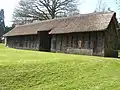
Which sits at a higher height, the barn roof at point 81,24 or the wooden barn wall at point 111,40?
the barn roof at point 81,24

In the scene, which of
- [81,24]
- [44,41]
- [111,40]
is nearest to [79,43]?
[81,24]

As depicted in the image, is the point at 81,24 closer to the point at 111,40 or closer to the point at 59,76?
the point at 111,40

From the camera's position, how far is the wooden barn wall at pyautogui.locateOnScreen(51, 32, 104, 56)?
3088cm

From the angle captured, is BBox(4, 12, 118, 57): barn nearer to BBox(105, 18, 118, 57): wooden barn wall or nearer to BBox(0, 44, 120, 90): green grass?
BBox(105, 18, 118, 57): wooden barn wall

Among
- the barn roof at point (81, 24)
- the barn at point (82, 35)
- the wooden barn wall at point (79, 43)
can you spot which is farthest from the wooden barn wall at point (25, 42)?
the wooden barn wall at point (79, 43)

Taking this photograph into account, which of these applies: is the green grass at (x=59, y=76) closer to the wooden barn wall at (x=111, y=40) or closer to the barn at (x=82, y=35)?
the barn at (x=82, y=35)

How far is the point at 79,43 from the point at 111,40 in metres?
3.90

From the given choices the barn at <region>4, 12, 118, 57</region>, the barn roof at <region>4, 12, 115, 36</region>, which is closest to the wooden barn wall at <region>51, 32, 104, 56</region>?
Answer: the barn at <region>4, 12, 118, 57</region>

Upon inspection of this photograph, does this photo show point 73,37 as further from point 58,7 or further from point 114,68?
point 58,7

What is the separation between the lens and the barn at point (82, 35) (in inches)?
1211

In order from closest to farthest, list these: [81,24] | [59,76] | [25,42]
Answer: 1. [59,76]
2. [81,24]
3. [25,42]

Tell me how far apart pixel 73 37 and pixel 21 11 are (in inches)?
1353

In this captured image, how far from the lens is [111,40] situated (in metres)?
32.1

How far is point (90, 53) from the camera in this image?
103 ft
